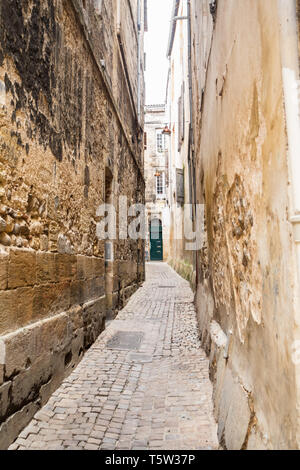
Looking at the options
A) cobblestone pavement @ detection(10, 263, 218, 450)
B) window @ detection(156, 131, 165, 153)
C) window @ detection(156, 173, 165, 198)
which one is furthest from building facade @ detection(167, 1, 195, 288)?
window @ detection(156, 173, 165, 198)

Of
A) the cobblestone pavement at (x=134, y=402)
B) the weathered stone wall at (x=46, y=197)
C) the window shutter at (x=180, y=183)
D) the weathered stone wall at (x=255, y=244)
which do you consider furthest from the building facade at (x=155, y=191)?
the weathered stone wall at (x=255, y=244)

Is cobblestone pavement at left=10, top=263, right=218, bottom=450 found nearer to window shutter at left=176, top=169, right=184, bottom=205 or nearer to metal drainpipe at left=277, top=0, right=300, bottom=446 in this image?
metal drainpipe at left=277, top=0, right=300, bottom=446

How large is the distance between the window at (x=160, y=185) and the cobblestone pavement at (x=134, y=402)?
2289 centimetres

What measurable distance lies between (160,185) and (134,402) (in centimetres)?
2541

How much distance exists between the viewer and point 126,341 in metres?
Answer: 4.64

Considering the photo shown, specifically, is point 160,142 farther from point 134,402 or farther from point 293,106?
point 293,106

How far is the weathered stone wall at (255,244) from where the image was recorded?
4.36 feet

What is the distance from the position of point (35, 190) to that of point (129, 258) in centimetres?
554

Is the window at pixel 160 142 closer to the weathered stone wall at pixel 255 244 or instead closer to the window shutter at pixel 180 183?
the window shutter at pixel 180 183

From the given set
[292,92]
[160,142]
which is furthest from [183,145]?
[160,142]

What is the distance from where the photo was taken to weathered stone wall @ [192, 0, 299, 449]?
133cm

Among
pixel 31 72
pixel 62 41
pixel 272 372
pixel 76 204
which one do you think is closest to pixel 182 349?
pixel 76 204

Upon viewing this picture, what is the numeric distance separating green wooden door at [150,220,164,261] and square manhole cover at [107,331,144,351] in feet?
74.1

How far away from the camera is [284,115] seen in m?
1.30
